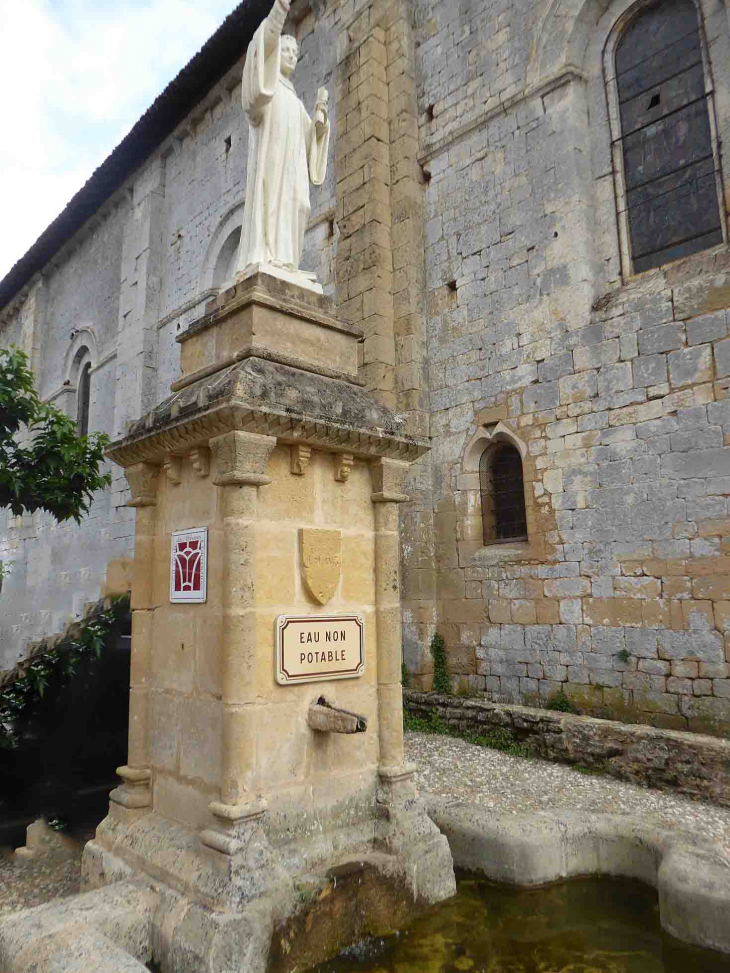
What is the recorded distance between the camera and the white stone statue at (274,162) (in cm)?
407

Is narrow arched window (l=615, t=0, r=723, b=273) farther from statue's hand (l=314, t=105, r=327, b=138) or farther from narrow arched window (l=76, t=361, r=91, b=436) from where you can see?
narrow arched window (l=76, t=361, r=91, b=436)

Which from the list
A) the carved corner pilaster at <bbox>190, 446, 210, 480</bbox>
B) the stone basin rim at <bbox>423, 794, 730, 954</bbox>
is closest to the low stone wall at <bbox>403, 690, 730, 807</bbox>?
the stone basin rim at <bbox>423, 794, 730, 954</bbox>

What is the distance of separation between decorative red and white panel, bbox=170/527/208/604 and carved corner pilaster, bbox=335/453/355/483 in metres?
0.77

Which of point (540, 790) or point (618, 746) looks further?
point (618, 746)

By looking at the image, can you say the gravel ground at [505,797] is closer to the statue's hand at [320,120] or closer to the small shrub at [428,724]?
the small shrub at [428,724]

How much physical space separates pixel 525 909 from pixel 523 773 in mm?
2586

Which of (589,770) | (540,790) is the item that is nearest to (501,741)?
(589,770)

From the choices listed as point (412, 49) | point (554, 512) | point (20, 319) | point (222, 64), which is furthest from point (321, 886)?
point (20, 319)

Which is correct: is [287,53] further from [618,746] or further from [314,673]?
[618,746]

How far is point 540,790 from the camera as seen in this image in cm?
537

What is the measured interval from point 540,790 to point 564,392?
13.1 feet

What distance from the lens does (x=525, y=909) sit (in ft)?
11.1

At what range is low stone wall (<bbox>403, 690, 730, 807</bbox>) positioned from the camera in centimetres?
517

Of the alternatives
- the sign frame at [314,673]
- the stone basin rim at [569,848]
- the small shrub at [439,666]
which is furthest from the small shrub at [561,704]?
the sign frame at [314,673]
